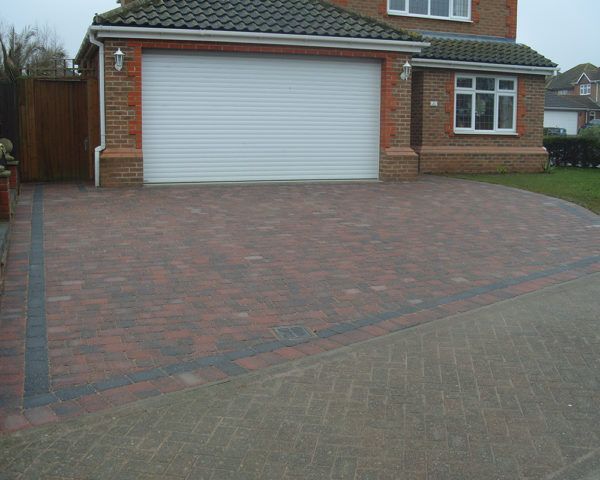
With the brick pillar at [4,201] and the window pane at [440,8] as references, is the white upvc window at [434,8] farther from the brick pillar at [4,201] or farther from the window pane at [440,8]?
the brick pillar at [4,201]

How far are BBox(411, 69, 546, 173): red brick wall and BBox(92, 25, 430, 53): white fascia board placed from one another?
3.32 meters

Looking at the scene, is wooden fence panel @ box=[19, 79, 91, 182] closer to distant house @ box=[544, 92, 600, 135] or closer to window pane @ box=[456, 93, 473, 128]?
window pane @ box=[456, 93, 473, 128]

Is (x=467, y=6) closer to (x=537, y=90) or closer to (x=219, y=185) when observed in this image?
(x=537, y=90)

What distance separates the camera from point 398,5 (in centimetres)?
2119

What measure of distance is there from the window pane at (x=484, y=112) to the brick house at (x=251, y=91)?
2068 mm

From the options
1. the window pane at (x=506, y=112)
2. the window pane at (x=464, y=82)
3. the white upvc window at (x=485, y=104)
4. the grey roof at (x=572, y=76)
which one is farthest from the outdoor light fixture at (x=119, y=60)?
the grey roof at (x=572, y=76)

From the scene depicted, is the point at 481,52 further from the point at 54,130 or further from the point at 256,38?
the point at 54,130

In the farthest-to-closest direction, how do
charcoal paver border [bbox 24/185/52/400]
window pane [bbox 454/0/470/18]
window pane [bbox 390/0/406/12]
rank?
window pane [bbox 454/0/470/18]
window pane [bbox 390/0/406/12]
charcoal paver border [bbox 24/185/52/400]

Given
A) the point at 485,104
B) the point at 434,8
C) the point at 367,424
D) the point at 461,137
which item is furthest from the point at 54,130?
the point at 367,424

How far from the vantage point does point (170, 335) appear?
19.9 feet

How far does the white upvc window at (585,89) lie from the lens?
91.6 meters

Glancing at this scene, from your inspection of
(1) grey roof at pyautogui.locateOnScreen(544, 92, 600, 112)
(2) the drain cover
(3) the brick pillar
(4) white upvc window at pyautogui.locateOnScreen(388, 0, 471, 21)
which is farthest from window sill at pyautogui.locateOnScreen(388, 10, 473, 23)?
(1) grey roof at pyautogui.locateOnScreen(544, 92, 600, 112)

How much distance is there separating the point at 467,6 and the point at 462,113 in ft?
12.9

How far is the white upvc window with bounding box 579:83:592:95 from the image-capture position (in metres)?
91.6
